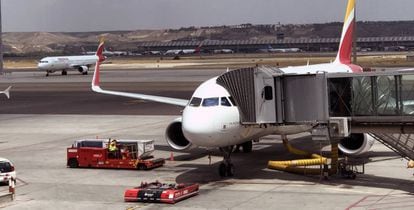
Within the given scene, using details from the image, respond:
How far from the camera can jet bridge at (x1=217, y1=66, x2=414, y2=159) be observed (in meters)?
23.0

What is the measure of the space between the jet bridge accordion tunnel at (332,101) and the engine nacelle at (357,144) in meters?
2.45

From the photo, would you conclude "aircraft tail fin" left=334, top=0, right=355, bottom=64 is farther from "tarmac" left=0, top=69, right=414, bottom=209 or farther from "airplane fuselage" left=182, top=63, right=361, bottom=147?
"airplane fuselage" left=182, top=63, right=361, bottom=147

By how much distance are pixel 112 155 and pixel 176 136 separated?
2.90 meters

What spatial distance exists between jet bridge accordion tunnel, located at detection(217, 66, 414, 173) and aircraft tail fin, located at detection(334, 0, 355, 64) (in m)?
12.4

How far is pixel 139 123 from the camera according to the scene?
4697 cm

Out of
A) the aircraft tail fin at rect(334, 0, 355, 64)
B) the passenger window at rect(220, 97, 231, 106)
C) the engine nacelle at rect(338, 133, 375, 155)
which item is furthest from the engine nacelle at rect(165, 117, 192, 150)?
the aircraft tail fin at rect(334, 0, 355, 64)

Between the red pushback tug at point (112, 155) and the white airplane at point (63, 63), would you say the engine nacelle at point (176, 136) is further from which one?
the white airplane at point (63, 63)

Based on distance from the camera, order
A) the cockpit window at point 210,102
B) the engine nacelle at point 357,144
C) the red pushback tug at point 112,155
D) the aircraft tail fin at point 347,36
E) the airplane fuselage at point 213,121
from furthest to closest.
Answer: the aircraft tail fin at point 347,36 → the red pushback tug at point 112,155 → the engine nacelle at point 357,144 → the cockpit window at point 210,102 → the airplane fuselage at point 213,121

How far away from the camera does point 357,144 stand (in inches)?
1136

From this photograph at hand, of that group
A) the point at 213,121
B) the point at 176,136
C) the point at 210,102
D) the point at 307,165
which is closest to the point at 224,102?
the point at 210,102

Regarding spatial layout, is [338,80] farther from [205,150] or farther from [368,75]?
→ [205,150]

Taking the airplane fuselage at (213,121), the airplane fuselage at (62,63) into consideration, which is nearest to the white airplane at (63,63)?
the airplane fuselage at (62,63)

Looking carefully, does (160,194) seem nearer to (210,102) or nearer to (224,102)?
(210,102)

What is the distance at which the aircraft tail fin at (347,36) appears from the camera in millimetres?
37812
